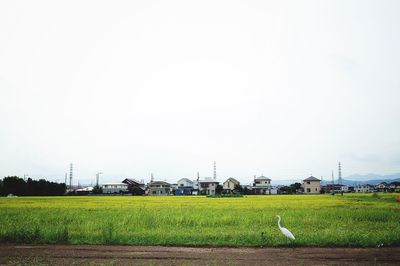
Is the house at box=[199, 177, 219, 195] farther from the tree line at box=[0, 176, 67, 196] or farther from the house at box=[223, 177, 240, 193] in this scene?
the tree line at box=[0, 176, 67, 196]

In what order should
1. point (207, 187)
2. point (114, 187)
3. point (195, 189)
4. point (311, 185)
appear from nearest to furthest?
point (114, 187) → point (311, 185) → point (207, 187) → point (195, 189)

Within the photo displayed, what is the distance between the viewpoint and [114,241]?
14258 millimetres

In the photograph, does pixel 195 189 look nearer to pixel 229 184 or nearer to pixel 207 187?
pixel 207 187

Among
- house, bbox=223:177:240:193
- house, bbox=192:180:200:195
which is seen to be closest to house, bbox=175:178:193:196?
house, bbox=192:180:200:195

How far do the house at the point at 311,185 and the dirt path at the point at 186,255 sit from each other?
10948 cm

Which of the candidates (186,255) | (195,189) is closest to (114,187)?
(195,189)

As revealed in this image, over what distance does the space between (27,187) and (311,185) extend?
285 feet

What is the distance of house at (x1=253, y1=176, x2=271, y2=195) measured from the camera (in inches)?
4665

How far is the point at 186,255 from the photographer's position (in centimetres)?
1173

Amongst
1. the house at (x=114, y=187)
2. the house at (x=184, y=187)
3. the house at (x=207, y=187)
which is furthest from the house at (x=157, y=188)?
the house at (x=207, y=187)

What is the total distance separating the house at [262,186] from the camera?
4665 inches

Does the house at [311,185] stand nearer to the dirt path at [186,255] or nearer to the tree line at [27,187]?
the tree line at [27,187]

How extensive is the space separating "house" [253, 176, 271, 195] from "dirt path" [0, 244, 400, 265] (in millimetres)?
106601

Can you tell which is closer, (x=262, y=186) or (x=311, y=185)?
(x=311, y=185)
